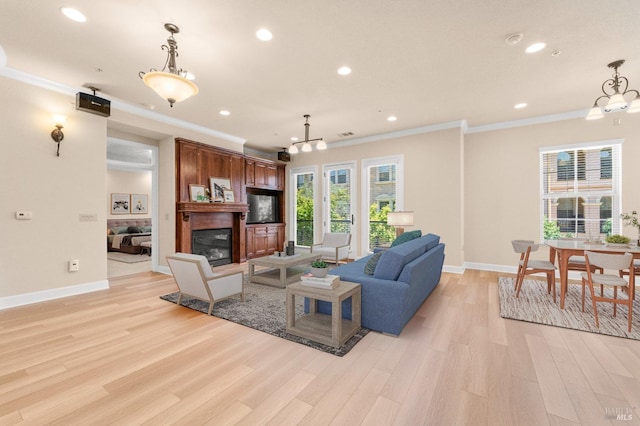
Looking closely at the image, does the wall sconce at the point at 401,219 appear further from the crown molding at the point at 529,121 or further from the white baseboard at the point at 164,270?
the white baseboard at the point at 164,270

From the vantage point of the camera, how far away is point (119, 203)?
945 centimetres

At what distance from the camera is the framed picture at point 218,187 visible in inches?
237

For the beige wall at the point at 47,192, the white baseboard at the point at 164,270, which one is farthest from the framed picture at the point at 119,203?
the beige wall at the point at 47,192

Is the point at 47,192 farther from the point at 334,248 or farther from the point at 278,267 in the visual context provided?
the point at 334,248

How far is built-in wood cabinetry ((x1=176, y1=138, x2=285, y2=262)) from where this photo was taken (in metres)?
5.48

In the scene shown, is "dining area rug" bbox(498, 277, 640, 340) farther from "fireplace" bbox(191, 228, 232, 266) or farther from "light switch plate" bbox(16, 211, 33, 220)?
"light switch plate" bbox(16, 211, 33, 220)

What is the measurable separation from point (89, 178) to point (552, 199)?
810cm

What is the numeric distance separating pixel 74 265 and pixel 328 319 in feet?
12.8

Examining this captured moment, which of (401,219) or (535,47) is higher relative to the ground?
(535,47)

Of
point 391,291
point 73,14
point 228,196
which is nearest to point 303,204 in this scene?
point 228,196

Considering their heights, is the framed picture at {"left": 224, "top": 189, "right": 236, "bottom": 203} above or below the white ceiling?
below

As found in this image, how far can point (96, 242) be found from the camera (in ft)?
14.2

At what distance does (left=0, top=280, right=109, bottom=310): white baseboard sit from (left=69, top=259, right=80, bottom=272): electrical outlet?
0.25m

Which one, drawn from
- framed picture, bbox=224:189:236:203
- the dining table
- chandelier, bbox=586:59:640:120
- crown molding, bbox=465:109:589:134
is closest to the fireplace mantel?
framed picture, bbox=224:189:236:203
